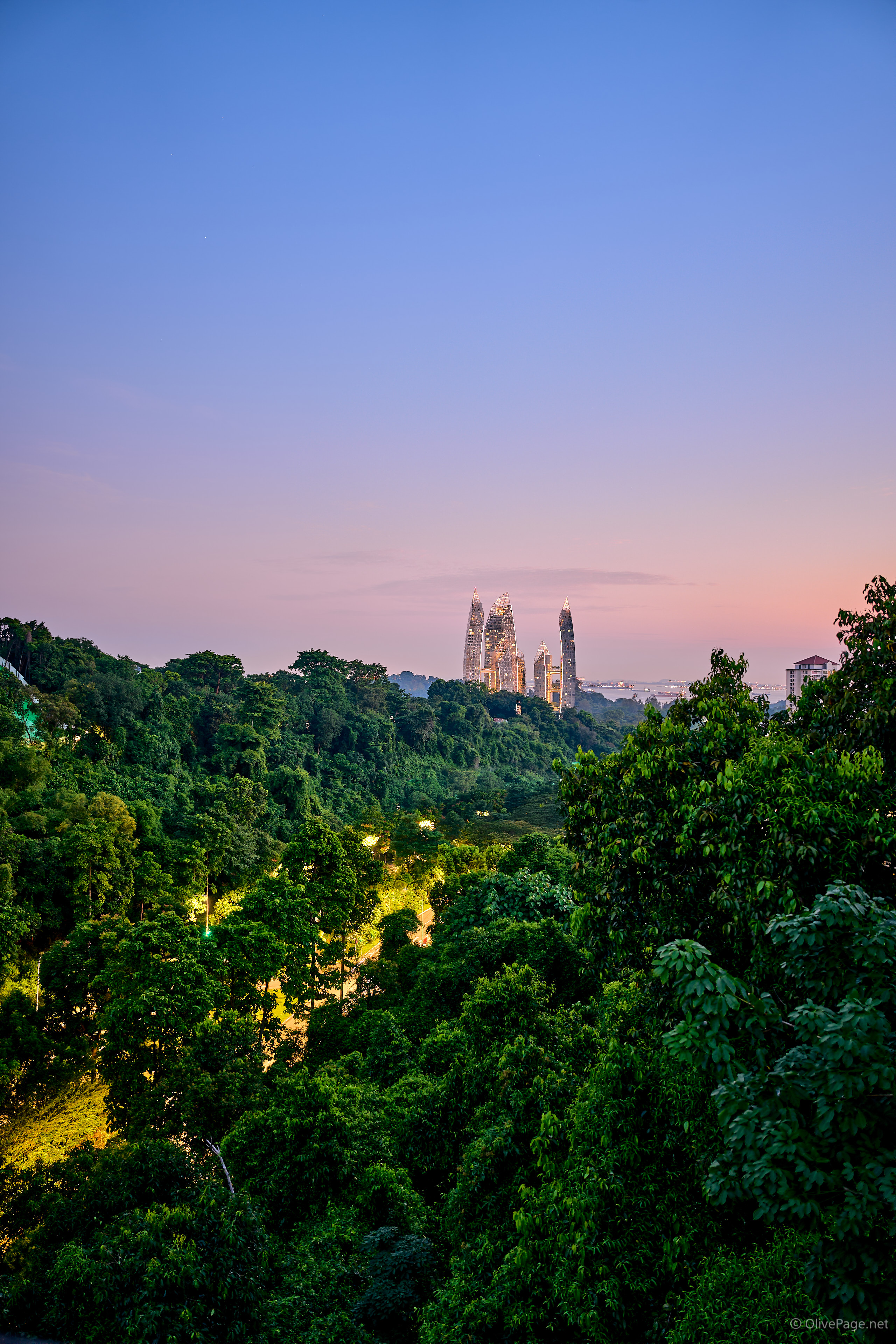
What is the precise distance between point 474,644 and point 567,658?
1892 centimetres

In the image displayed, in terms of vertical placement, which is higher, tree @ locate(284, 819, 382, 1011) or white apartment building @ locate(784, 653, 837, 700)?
white apartment building @ locate(784, 653, 837, 700)

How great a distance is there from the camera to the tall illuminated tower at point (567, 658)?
104m

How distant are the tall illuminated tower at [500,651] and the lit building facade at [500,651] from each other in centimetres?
5

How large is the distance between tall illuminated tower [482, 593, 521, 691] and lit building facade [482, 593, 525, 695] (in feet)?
0.15

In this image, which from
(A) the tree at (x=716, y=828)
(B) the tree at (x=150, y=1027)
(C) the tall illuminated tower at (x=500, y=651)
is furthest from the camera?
(C) the tall illuminated tower at (x=500, y=651)

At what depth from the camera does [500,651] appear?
9144 centimetres

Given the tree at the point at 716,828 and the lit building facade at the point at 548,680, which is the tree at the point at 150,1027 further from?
the lit building facade at the point at 548,680

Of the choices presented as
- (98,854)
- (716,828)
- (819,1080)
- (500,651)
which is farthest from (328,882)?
(500,651)

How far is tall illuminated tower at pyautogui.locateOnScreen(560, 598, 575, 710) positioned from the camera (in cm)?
10381

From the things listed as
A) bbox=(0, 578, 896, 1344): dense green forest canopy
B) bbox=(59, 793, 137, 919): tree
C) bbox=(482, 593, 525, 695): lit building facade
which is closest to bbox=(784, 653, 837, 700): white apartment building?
bbox=(0, 578, 896, 1344): dense green forest canopy

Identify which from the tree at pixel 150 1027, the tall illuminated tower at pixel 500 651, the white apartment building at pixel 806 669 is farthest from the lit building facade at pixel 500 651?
the tree at pixel 150 1027

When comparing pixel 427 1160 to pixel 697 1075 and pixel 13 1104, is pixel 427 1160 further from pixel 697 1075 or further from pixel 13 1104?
pixel 13 1104

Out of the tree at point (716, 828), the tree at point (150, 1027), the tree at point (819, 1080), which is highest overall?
the tree at point (716, 828)

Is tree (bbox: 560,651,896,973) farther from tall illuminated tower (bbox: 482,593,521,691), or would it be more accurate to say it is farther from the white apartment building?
tall illuminated tower (bbox: 482,593,521,691)
